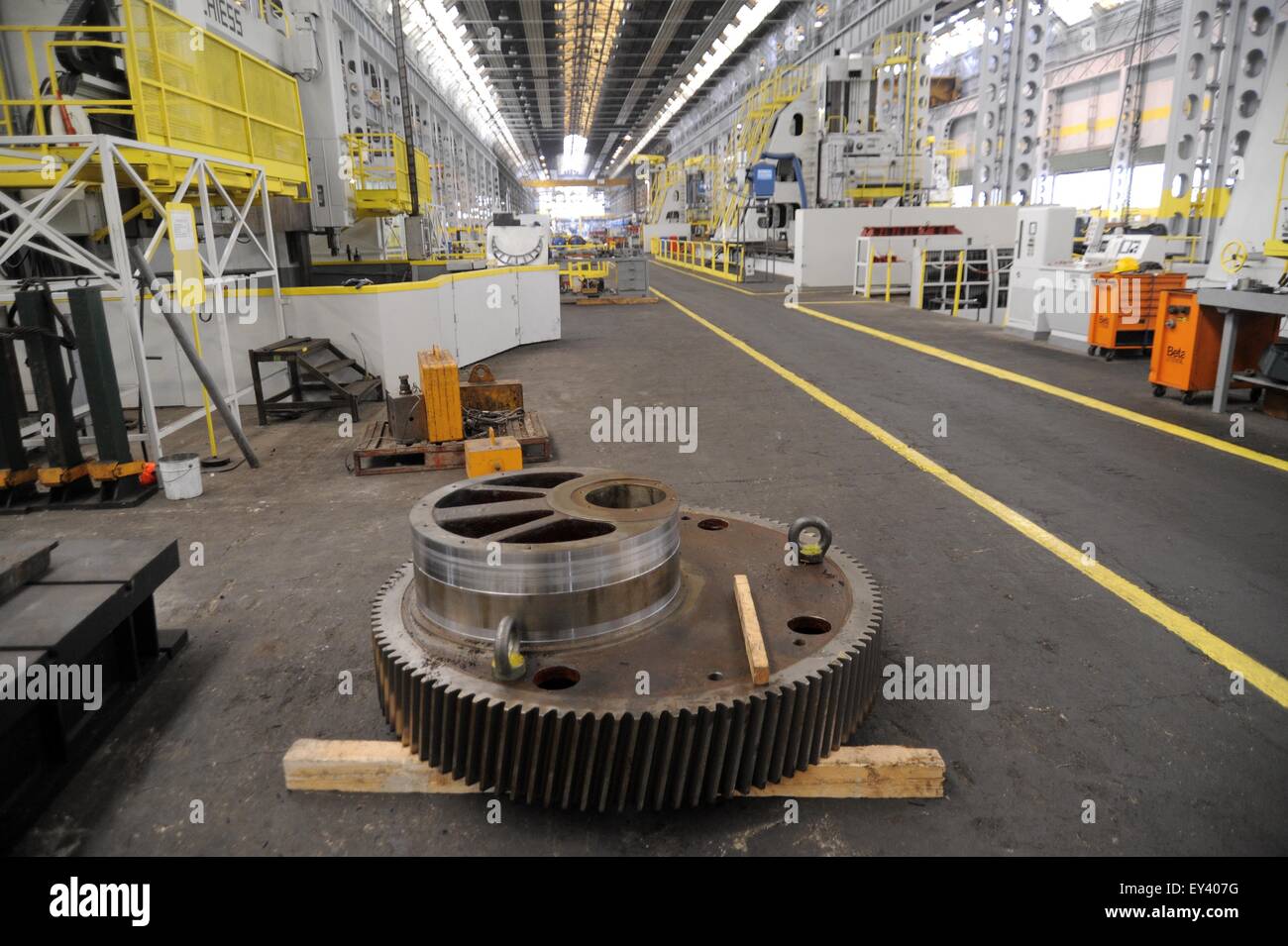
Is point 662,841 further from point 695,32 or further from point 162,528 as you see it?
point 695,32

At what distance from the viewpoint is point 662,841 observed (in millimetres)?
2154

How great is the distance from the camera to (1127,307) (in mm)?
8961

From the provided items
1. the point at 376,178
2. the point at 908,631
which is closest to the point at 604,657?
the point at 908,631

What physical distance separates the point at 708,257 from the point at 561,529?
26.7m

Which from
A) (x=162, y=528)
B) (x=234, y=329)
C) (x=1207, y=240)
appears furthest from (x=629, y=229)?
(x=162, y=528)

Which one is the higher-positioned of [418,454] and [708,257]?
[708,257]

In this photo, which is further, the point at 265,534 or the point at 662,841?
the point at 265,534

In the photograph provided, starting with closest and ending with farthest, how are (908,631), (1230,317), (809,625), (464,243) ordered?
1. (809,625)
2. (908,631)
3. (1230,317)
4. (464,243)

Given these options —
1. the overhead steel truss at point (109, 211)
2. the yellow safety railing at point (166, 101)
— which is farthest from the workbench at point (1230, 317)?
the yellow safety railing at point (166, 101)

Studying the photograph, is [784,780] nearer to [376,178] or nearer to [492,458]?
[492,458]

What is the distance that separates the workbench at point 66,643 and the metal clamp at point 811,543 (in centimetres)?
236

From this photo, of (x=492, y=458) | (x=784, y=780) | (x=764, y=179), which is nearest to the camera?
(x=784, y=780)
